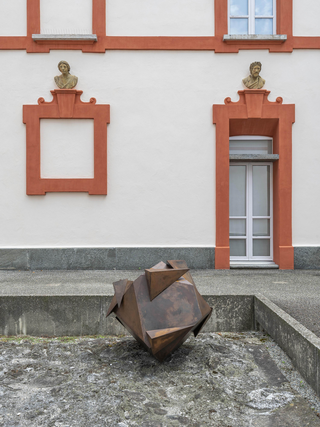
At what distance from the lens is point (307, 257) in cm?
705

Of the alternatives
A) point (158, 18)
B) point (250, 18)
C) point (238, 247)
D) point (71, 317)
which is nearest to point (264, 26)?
point (250, 18)

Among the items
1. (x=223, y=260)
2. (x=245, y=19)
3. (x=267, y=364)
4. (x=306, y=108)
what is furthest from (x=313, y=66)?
(x=267, y=364)

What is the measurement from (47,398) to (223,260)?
4925mm

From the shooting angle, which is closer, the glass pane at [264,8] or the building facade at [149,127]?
the building facade at [149,127]

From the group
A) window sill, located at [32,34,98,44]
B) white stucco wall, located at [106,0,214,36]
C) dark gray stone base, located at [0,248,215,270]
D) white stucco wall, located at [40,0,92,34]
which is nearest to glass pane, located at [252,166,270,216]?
dark gray stone base, located at [0,248,215,270]

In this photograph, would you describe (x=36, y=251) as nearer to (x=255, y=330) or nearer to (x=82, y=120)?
(x=82, y=120)

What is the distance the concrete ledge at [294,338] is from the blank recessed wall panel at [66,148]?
4.45m

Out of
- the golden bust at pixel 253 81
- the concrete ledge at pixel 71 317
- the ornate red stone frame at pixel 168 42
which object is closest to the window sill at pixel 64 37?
the ornate red stone frame at pixel 168 42

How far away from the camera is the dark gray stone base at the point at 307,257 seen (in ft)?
23.1

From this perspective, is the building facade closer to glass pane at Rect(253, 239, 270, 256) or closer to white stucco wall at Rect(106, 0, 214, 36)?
white stucco wall at Rect(106, 0, 214, 36)

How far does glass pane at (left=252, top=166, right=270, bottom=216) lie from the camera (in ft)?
24.6

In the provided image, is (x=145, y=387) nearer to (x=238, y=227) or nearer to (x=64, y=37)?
(x=238, y=227)

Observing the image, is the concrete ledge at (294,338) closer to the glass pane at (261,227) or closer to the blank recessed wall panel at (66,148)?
the glass pane at (261,227)

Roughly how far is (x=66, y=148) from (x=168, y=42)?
9.61 ft
